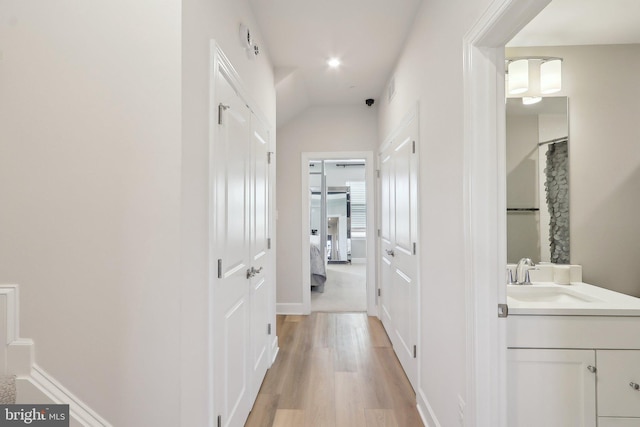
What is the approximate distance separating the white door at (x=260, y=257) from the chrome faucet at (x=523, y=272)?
5.29ft

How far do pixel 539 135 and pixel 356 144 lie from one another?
2208 millimetres

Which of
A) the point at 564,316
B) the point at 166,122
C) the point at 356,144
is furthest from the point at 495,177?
the point at 356,144

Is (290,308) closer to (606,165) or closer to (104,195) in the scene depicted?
(104,195)

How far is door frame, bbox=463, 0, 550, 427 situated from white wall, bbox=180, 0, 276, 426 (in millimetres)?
1095

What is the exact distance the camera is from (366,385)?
7.64ft

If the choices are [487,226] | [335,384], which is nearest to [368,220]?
[335,384]

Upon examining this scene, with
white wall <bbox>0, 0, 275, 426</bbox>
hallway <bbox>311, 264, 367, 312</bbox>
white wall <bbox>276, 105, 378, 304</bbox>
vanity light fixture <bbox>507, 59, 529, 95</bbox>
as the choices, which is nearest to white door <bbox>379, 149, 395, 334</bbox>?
white wall <bbox>276, 105, 378, 304</bbox>

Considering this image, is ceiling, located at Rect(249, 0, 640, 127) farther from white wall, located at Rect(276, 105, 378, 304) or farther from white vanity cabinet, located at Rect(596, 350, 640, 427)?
white vanity cabinet, located at Rect(596, 350, 640, 427)

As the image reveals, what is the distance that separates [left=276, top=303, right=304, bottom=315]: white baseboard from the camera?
3957 mm

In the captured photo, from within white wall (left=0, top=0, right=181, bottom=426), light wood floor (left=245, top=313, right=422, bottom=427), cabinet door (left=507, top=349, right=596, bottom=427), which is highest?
white wall (left=0, top=0, right=181, bottom=426)

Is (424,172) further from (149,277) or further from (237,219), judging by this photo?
(149,277)

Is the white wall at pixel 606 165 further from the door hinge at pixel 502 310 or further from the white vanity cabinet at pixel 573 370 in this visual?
the door hinge at pixel 502 310

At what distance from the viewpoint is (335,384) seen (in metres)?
2.33

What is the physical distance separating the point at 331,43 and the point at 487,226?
80.3 inches
